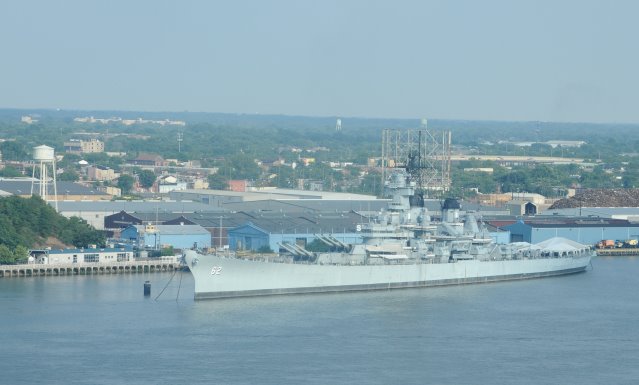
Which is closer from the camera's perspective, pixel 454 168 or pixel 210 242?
pixel 210 242

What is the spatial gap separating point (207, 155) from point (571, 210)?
44.7 m

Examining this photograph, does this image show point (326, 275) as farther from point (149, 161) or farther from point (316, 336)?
point (149, 161)

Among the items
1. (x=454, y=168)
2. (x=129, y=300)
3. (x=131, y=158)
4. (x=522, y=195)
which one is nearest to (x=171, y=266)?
(x=129, y=300)

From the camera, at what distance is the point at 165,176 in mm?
64125

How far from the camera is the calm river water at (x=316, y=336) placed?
66.5ft

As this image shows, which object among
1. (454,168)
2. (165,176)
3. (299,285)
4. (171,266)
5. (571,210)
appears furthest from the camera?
(454,168)

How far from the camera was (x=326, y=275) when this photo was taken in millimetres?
28531

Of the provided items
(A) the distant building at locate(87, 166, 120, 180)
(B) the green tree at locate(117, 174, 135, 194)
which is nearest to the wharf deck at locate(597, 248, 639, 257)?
(B) the green tree at locate(117, 174, 135, 194)

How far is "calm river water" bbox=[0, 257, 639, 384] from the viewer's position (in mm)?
20266

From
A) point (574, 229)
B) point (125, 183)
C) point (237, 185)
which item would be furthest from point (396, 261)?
point (125, 183)

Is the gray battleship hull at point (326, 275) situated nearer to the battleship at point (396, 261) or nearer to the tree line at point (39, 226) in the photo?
the battleship at point (396, 261)

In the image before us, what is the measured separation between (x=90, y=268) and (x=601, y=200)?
20821 millimetres

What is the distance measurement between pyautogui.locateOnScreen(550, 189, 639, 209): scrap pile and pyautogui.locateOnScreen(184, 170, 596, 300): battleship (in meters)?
12.0

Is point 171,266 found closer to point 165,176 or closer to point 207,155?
point 165,176
